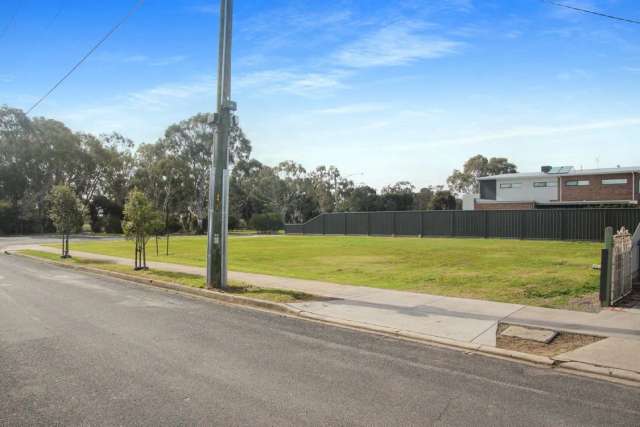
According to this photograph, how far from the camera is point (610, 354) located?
6.28 m

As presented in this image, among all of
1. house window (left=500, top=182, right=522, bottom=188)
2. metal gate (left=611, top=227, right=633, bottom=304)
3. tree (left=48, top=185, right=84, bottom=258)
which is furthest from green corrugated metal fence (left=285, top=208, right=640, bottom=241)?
tree (left=48, top=185, right=84, bottom=258)

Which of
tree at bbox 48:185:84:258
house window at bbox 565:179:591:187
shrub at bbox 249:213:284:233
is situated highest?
house window at bbox 565:179:591:187

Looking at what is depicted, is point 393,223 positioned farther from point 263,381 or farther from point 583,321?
point 263,381

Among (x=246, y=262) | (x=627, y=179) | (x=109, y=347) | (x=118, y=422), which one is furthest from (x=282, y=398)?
(x=627, y=179)

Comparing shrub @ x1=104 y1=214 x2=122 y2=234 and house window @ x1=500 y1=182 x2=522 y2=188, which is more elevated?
house window @ x1=500 y1=182 x2=522 y2=188

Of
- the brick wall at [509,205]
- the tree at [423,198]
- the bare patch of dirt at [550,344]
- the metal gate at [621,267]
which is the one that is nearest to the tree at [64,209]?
the bare patch of dirt at [550,344]

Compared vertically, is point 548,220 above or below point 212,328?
above

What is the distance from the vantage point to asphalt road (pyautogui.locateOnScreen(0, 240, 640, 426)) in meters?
4.39

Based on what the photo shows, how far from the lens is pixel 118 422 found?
13.7ft

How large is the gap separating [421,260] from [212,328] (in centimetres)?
1154

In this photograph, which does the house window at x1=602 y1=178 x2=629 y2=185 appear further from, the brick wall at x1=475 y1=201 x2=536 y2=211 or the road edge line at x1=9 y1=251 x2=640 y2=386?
the road edge line at x1=9 y1=251 x2=640 y2=386

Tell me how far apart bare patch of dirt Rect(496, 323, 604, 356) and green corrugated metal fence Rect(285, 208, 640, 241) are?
2074cm

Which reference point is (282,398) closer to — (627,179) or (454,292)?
(454,292)


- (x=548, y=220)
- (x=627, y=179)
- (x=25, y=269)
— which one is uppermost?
(x=627, y=179)
